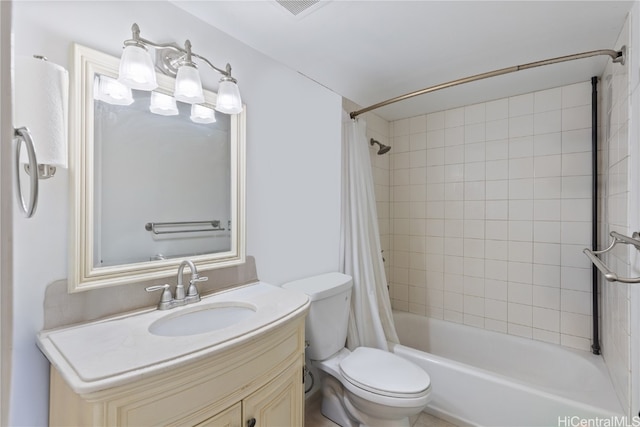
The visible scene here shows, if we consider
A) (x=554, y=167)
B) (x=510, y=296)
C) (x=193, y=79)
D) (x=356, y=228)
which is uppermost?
(x=193, y=79)

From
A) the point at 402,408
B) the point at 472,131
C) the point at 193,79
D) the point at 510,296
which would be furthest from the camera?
the point at 472,131

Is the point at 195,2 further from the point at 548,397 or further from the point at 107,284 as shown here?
the point at 548,397

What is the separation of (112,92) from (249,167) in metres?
0.62

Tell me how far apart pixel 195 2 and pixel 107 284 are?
46.0 inches

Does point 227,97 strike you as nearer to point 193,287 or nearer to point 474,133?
point 193,287

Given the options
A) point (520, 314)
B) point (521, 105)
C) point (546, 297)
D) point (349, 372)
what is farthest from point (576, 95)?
Answer: point (349, 372)

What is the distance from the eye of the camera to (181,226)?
1.23 m

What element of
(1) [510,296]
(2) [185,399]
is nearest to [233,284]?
(2) [185,399]

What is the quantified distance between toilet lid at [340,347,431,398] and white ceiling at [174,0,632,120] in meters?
1.73

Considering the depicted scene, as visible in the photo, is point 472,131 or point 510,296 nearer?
point 510,296

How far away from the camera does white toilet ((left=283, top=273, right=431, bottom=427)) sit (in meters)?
1.34

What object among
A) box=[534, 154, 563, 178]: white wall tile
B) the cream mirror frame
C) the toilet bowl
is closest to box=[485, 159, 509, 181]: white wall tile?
box=[534, 154, 563, 178]: white wall tile

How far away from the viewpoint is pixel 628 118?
133 centimetres

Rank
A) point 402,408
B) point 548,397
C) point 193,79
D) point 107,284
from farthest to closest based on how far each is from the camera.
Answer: point 548,397 → point 402,408 → point 193,79 → point 107,284
